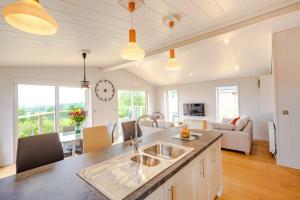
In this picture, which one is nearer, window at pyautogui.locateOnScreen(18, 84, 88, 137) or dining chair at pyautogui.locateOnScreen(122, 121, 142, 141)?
dining chair at pyautogui.locateOnScreen(122, 121, 142, 141)

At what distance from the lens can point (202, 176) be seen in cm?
150

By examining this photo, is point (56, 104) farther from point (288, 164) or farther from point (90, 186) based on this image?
point (288, 164)

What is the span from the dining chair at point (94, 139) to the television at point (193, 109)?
4.76 metres

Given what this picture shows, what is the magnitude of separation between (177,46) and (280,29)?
1.86 metres

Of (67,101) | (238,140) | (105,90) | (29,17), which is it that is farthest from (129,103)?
(29,17)

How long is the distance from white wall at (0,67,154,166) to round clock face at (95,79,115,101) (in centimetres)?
14

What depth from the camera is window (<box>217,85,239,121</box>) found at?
5270mm

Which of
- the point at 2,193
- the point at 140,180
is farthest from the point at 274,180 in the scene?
the point at 2,193

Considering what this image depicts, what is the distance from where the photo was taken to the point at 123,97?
5961mm

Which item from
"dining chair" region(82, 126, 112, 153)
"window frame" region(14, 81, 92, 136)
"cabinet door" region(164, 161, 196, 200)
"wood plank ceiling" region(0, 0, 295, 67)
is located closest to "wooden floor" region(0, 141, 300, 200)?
"window frame" region(14, 81, 92, 136)

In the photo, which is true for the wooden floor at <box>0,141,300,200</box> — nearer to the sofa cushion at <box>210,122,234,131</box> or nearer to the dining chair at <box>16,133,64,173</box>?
the sofa cushion at <box>210,122,234,131</box>

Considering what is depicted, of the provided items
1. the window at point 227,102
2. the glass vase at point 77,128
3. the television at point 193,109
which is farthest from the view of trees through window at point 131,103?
the window at point 227,102

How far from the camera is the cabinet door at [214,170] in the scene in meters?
1.71

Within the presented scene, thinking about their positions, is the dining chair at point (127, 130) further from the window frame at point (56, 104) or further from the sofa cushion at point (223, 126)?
the window frame at point (56, 104)
